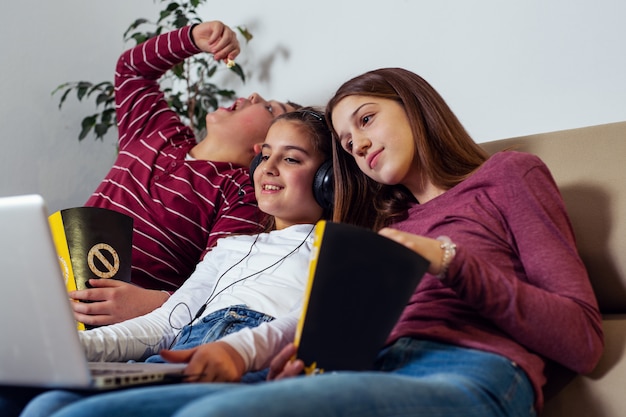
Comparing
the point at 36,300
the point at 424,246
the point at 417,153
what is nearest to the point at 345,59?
the point at 417,153

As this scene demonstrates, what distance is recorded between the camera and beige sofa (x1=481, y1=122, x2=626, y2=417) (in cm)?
108

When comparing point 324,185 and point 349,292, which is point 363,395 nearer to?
point 349,292

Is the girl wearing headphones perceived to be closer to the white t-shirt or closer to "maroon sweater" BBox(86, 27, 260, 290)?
the white t-shirt

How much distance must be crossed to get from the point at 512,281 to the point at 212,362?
1.42 feet

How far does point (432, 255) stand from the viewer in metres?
0.96

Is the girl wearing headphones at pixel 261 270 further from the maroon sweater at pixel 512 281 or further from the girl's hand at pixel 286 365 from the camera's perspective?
the maroon sweater at pixel 512 281

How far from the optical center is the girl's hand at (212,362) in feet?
3.11

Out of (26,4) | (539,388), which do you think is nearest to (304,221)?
(539,388)

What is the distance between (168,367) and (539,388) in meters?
0.53

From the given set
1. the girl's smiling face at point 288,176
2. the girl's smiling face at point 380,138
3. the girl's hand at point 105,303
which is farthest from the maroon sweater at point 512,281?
the girl's hand at point 105,303

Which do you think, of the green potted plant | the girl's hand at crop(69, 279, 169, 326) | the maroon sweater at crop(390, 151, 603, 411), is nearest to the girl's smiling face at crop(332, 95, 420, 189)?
the maroon sweater at crop(390, 151, 603, 411)

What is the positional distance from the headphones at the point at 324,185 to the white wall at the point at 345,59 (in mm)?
469

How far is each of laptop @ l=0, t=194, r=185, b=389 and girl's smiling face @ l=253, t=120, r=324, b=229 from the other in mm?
695

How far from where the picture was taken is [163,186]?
1983 mm
